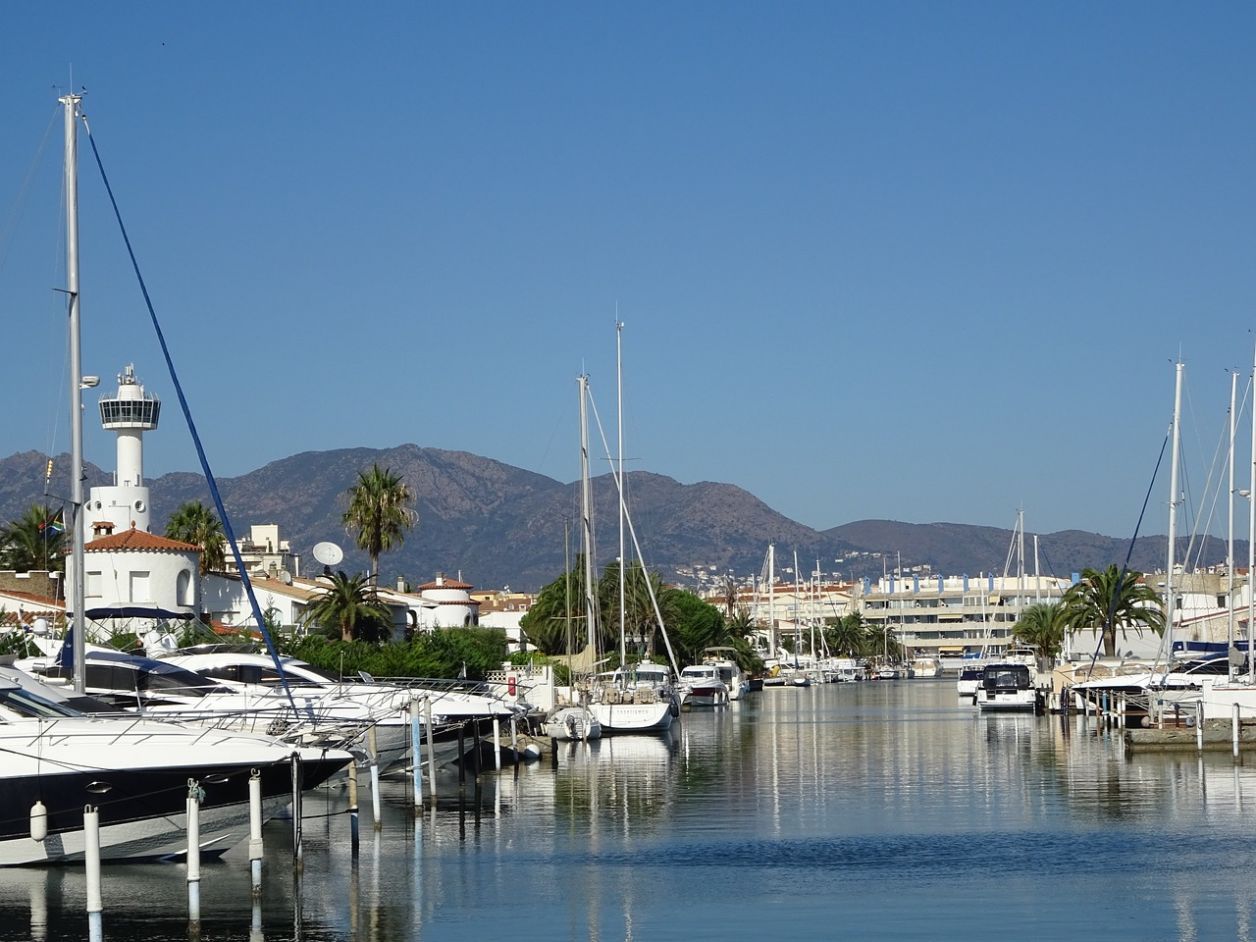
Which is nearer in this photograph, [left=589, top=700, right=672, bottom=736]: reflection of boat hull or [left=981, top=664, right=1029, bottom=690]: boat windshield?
[left=589, top=700, right=672, bottom=736]: reflection of boat hull

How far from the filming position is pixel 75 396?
113 ft

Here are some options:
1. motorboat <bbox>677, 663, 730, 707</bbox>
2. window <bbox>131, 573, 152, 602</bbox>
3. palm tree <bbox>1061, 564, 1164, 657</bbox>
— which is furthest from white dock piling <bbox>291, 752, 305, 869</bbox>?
palm tree <bbox>1061, 564, 1164, 657</bbox>

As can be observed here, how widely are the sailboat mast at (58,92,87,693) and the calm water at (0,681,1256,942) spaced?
508 centimetres

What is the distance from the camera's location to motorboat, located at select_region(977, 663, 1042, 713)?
80.4 meters

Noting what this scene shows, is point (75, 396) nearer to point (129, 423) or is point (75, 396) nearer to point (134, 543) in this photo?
point (134, 543)

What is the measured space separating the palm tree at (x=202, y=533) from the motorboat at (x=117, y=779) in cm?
5898

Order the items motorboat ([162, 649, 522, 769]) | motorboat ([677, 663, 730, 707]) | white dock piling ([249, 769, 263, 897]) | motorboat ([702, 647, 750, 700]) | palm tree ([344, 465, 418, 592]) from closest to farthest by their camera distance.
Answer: white dock piling ([249, 769, 263, 897]) → motorboat ([162, 649, 522, 769]) → palm tree ([344, 465, 418, 592]) → motorboat ([677, 663, 730, 707]) → motorboat ([702, 647, 750, 700])

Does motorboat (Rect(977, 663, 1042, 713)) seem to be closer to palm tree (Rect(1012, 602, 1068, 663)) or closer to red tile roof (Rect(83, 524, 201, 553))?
palm tree (Rect(1012, 602, 1068, 663))

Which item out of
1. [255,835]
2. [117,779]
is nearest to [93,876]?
[255,835]

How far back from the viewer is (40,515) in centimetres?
10050

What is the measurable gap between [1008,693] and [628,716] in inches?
961

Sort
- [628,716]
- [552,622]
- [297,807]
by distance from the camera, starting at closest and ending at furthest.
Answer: [297,807] < [628,716] < [552,622]

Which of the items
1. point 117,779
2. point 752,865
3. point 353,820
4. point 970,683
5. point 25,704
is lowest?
point 970,683

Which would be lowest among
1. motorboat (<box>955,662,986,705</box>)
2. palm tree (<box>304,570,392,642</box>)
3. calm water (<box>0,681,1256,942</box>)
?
motorboat (<box>955,662,986,705</box>)
